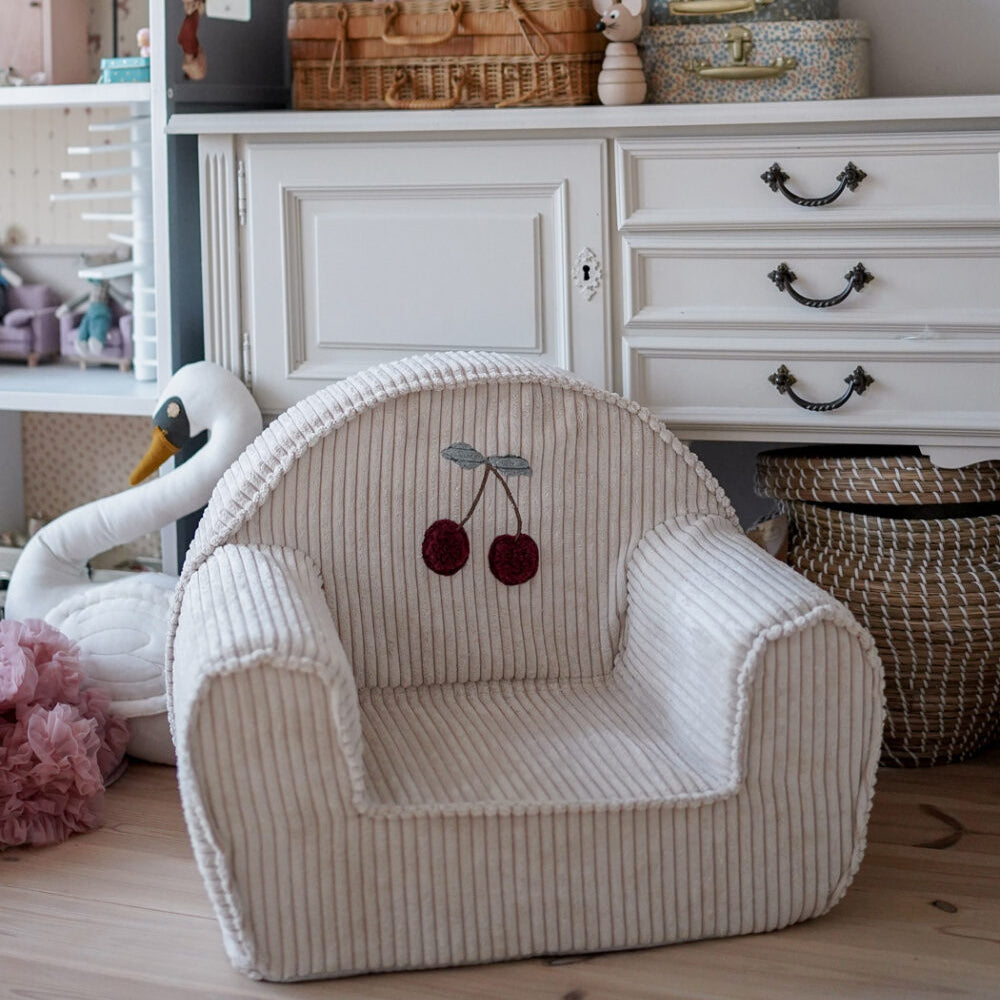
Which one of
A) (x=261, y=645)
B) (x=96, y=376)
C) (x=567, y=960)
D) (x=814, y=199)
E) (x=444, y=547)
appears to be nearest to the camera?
(x=261, y=645)

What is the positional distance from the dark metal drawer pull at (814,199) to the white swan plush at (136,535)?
809mm

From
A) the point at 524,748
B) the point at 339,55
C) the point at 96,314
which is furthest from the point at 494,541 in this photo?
the point at 96,314

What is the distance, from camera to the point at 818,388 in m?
1.98

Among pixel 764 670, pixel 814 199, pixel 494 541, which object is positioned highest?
pixel 814 199

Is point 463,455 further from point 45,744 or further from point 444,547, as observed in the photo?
point 45,744

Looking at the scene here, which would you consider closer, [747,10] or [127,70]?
[747,10]

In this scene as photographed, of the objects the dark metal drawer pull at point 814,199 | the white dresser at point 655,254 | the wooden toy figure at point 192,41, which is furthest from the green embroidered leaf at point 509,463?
the wooden toy figure at point 192,41

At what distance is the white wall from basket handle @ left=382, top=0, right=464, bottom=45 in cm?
70

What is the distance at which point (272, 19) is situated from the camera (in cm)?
245

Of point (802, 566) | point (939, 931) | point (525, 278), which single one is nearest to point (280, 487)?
point (525, 278)

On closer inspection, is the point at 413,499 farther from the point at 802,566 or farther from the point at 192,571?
the point at 802,566

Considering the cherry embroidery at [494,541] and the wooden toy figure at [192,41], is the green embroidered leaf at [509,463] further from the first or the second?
the wooden toy figure at [192,41]

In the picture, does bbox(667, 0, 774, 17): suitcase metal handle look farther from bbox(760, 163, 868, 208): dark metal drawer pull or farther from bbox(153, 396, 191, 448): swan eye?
bbox(153, 396, 191, 448): swan eye

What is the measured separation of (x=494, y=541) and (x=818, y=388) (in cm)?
52
